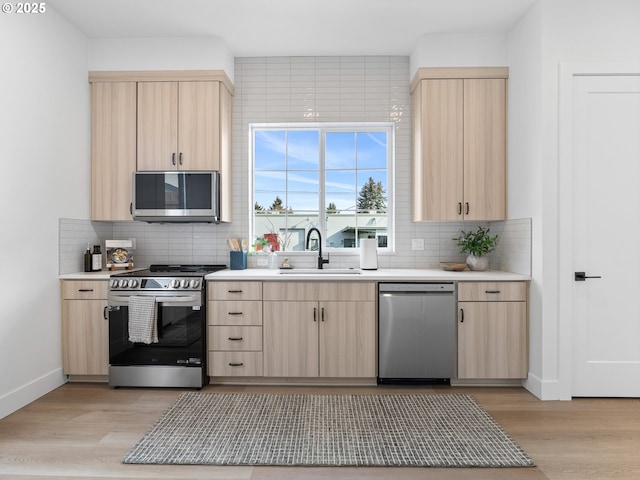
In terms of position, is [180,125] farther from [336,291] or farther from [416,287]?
[416,287]

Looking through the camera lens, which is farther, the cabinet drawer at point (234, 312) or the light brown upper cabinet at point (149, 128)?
the light brown upper cabinet at point (149, 128)

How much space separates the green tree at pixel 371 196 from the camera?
4062 mm

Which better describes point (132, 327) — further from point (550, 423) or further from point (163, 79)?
point (550, 423)

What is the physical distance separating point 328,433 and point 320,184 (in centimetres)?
231

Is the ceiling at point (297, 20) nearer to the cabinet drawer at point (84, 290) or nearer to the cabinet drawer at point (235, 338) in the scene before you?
the cabinet drawer at point (84, 290)

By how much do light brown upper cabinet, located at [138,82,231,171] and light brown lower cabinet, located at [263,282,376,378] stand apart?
130 centimetres

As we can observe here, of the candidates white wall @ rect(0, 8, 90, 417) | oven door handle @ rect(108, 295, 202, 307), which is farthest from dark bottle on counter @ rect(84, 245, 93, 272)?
oven door handle @ rect(108, 295, 202, 307)

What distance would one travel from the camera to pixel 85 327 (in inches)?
130

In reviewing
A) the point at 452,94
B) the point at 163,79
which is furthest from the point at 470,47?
the point at 163,79

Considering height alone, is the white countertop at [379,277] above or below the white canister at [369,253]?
below

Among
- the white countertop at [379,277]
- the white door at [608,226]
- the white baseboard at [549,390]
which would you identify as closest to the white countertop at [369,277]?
the white countertop at [379,277]

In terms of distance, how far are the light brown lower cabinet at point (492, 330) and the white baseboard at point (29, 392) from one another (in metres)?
3.12

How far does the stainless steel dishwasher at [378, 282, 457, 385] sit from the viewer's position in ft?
10.6

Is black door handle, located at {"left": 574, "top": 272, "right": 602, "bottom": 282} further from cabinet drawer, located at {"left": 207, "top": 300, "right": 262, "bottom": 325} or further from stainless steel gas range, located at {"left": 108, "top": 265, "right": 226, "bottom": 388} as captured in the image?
stainless steel gas range, located at {"left": 108, "top": 265, "right": 226, "bottom": 388}
